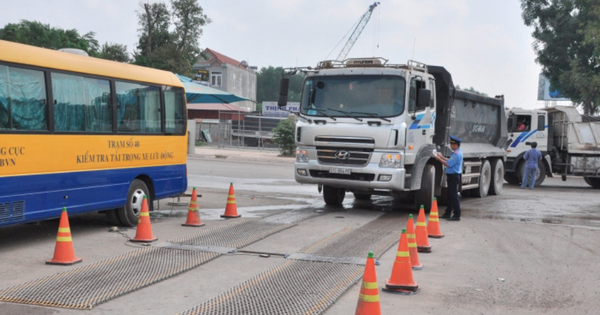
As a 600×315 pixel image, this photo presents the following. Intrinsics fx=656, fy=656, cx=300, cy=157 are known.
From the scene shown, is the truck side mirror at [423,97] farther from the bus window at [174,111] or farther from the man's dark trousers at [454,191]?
the bus window at [174,111]

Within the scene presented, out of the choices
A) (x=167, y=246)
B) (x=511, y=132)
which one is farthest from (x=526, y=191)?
(x=167, y=246)

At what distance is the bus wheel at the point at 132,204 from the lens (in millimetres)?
→ 11297

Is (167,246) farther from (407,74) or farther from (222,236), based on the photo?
(407,74)

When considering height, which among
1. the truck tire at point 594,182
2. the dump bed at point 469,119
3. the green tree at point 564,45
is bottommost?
the truck tire at point 594,182

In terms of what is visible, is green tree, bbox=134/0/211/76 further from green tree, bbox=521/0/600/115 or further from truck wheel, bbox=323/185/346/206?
truck wheel, bbox=323/185/346/206

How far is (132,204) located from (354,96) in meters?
5.13

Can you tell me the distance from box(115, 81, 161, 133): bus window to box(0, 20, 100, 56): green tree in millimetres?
43500

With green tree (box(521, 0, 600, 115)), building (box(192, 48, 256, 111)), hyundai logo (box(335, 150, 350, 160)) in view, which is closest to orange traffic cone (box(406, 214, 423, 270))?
hyundai logo (box(335, 150, 350, 160))

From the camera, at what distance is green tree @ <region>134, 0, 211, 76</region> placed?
2067 inches

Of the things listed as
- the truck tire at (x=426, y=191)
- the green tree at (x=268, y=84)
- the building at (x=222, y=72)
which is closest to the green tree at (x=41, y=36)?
the building at (x=222, y=72)

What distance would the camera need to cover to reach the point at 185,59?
5388 centimetres

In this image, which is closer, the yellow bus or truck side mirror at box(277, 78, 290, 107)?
the yellow bus

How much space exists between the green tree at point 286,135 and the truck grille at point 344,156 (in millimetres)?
22466

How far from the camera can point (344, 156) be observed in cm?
1355
